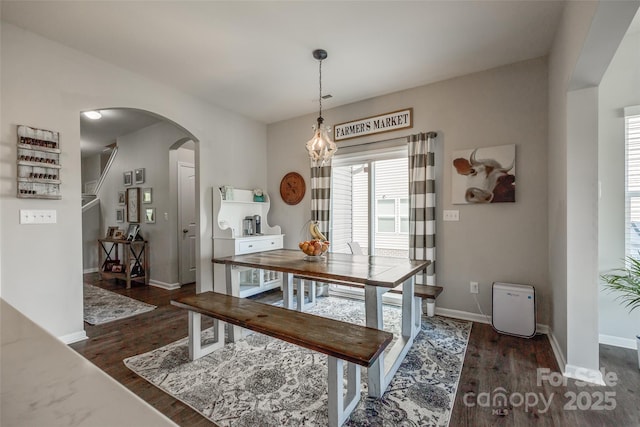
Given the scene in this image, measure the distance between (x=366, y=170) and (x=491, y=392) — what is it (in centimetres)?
278

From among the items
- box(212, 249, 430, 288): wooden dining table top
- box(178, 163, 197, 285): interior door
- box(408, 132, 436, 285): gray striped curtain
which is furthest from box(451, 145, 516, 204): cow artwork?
box(178, 163, 197, 285): interior door

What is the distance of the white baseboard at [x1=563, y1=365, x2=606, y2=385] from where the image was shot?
6.31 feet

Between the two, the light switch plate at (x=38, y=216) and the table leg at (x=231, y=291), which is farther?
the table leg at (x=231, y=291)

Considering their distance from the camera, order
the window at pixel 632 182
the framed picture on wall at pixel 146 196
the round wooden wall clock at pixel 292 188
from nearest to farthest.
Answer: the window at pixel 632 182 < the round wooden wall clock at pixel 292 188 < the framed picture on wall at pixel 146 196

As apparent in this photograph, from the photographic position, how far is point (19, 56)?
2.33m

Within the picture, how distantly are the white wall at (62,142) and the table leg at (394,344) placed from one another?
2700mm

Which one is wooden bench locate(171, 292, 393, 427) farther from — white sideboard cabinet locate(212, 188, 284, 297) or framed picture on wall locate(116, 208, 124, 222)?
framed picture on wall locate(116, 208, 124, 222)

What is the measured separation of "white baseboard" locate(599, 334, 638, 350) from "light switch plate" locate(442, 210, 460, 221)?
155cm

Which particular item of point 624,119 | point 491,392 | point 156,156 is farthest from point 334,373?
point 156,156

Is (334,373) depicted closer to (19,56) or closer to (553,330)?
(553,330)

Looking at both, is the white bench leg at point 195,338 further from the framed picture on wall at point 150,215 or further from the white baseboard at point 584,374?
the framed picture on wall at point 150,215

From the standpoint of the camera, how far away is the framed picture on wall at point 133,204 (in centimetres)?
496

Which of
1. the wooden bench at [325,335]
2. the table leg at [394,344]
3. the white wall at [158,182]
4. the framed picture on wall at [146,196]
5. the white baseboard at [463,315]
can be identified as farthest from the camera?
the framed picture on wall at [146,196]

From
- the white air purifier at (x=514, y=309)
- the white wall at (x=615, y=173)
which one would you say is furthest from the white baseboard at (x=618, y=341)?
the white air purifier at (x=514, y=309)
